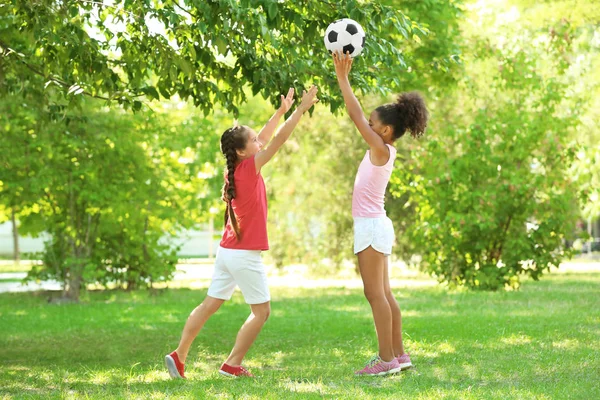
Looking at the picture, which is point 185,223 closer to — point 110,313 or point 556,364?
point 110,313

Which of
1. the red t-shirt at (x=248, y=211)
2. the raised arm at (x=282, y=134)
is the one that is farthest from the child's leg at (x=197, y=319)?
the raised arm at (x=282, y=134)

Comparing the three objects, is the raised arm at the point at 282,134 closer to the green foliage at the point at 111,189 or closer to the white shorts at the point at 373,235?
the white shorts at the point at 373,235

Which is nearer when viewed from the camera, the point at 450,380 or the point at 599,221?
the point at 450,380

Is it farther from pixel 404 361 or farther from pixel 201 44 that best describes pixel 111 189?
pixel 404 361

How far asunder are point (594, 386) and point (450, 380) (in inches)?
37.0

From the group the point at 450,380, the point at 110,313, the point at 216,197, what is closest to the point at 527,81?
the point at 216,197

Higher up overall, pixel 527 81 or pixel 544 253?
pixel 527 81

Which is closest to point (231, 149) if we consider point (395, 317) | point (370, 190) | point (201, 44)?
point (370, 190)

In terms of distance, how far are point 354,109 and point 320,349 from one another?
2.85 meters

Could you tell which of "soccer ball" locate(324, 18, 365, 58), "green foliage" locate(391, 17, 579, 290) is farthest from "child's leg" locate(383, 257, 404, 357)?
"green foliage" locate(391, 17, 579, 290)

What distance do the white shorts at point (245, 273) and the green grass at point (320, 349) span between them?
580mm

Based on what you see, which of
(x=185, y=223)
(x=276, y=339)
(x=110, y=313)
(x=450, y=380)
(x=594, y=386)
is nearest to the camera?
(x=594, y=386)

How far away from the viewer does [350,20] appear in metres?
7.05

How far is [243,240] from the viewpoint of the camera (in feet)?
21.8
